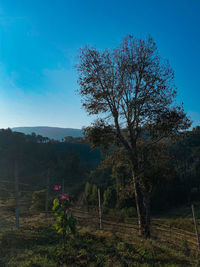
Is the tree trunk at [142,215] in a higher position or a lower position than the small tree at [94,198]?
higher

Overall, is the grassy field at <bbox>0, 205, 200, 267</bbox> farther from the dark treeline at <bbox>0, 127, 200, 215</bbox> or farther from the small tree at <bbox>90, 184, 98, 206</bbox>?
the small tree at <bbox>90, 184, 98, 206</bbox>

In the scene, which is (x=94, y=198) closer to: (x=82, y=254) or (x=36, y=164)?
(x=82, y=254)

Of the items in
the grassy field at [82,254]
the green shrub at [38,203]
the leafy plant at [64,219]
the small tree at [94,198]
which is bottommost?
the small tree at [94,198]

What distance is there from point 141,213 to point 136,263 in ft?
12.1

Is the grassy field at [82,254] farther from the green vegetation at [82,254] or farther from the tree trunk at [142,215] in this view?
the tree trunk at [142,215]

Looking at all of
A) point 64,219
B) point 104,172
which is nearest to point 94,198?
point 104,172

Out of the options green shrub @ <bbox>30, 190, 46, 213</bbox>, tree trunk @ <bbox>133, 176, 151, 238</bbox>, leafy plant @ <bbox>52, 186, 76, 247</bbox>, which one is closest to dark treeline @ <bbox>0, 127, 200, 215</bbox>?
tree trunk @ <bbox>133, 176, 151, 238</bbox>

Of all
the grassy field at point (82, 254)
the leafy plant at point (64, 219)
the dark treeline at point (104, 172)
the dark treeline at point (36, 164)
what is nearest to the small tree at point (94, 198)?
the dark treeline at point (104, 172)

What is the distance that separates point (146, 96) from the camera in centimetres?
835

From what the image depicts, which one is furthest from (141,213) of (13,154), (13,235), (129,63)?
(13,154)

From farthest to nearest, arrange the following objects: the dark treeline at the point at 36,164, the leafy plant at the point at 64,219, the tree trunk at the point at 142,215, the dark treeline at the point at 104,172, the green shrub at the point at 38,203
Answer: the dark treeline at the point at 36,164, the dark treeline at the point at 104,172, the green shrub at the point at 38,203, the tree trunk at the point at 142,215, the leafy plant at the point at 64,219

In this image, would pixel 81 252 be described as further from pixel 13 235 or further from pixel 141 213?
pixel 141 213

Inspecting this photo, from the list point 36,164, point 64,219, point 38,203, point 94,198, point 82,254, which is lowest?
point 94,198

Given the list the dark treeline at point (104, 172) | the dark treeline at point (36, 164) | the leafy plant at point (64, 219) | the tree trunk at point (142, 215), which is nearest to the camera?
the leafy plant at point (64, 219)
